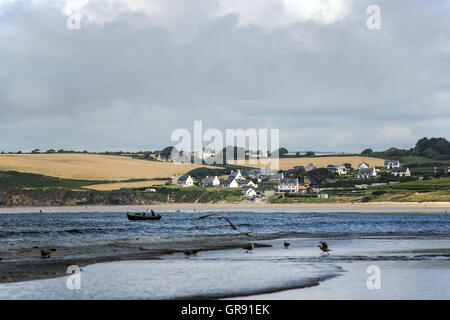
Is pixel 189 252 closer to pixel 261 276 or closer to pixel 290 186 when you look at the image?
pixel 261 276

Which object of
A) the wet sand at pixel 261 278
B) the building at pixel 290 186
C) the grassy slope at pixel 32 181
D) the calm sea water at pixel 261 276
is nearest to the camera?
the wet sand at pixel 261 278

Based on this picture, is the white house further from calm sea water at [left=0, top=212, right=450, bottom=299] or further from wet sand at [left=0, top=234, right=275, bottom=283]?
calm sea water at [left=0, top=212, right=450, bottom=299]

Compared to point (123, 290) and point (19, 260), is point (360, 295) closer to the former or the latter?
point (123, 290)

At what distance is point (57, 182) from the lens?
190 m

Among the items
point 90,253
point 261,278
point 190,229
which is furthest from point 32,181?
point 261,278

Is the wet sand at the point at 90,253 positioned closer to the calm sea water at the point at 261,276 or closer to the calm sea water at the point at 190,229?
the calm sea water at the point at 261,276

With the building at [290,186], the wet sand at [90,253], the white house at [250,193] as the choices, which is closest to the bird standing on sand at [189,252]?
the wet sand at [90,253]

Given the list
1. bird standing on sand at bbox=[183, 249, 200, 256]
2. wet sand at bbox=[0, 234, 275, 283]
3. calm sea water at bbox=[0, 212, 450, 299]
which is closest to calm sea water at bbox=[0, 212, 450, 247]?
wet sand at bbox=[0, 234, 275, 283]

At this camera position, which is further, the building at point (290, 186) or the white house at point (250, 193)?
the building at point (290, 186)

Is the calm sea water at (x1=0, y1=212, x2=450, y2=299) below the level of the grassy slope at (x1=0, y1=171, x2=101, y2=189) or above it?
below

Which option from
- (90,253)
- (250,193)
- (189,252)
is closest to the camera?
(189,252)

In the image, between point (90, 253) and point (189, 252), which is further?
point (90, 253)
